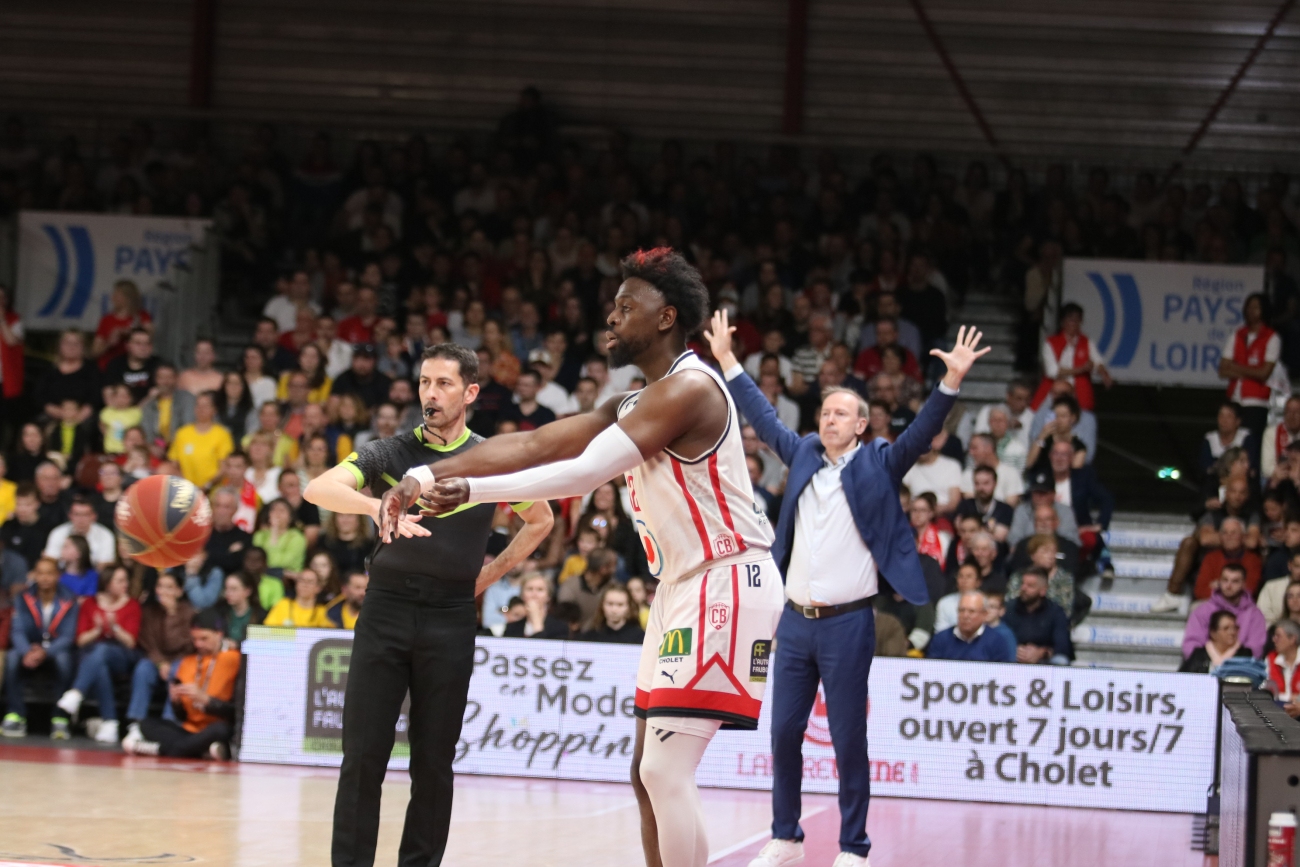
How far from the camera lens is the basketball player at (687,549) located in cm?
532

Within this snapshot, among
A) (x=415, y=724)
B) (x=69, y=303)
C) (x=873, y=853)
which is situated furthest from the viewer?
(x=69, y=303)

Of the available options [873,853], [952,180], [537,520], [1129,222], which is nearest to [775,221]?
[952,180]

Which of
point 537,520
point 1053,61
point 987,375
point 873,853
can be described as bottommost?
point 873,853

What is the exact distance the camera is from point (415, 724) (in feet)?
20.8

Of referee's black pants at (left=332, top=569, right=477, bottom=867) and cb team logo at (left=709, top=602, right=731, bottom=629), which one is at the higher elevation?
cb team logo at (left=709, top=602, right=731, bottom=629)

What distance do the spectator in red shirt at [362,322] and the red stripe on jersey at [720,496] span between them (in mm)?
11000

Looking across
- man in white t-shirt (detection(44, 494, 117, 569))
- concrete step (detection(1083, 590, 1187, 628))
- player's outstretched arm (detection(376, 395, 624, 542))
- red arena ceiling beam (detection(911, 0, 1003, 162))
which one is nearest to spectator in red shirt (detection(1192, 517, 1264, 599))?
concrete step (detection(1083, 590, 1187, 628))

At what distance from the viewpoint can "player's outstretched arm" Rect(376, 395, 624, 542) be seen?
4570mm

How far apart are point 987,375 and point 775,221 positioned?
9.45 ft

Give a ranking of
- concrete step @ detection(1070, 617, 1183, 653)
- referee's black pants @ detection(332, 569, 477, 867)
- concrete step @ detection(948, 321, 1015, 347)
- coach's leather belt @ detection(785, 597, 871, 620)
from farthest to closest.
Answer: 1. concrete step @ detection(948, 321, 1015, 347)
2. concrete step @ detection(1070, 617, 1183, 653)
3. coach's leather belt @ detection(785, 597, 871, 620)
4. referee's black pants @ detection(332, 569, 477, 867)

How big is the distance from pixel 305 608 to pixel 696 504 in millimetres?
7669

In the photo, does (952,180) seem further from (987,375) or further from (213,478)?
(213,478)

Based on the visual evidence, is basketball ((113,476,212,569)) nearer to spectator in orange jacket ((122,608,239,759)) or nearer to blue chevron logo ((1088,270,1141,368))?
spectator in orange jacket ((122,608,239,759))

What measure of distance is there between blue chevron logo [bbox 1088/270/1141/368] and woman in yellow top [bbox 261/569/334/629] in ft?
27.3
